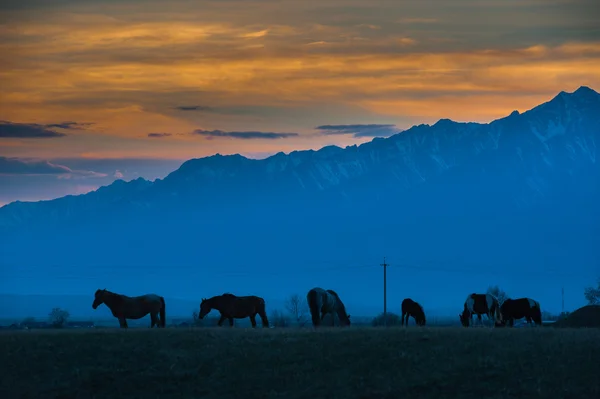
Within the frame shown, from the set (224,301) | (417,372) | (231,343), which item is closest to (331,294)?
(224,301)

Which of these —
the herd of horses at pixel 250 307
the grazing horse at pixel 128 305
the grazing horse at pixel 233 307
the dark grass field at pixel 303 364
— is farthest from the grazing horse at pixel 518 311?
the grazing horse at pixel 128 305

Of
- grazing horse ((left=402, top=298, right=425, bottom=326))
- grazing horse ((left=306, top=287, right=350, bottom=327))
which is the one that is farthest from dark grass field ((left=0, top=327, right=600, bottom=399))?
grazing horse ((left=402, top=298, right=425, bottom=326))

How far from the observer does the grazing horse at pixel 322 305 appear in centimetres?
6600

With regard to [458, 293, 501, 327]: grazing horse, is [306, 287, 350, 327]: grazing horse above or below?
below

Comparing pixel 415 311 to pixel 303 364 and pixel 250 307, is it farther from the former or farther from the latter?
pixel 303 364

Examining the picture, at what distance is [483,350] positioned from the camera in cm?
5062

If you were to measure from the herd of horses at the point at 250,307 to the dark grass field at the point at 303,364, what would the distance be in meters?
8.63

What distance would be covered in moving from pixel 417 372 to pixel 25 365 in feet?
52.2

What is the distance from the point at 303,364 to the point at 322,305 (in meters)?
17.4

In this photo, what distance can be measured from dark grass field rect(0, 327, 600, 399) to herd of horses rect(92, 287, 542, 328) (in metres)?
8.63

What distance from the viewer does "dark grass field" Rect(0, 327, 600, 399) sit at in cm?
4634

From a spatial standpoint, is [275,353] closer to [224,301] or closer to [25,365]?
[25,365]

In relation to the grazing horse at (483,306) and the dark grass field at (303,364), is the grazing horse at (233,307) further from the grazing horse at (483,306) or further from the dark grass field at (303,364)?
the grazing horse at (483,306)

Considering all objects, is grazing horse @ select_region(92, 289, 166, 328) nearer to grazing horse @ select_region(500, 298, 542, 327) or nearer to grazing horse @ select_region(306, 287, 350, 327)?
grazing horse @ select_region(306, 287, 350, 327)
